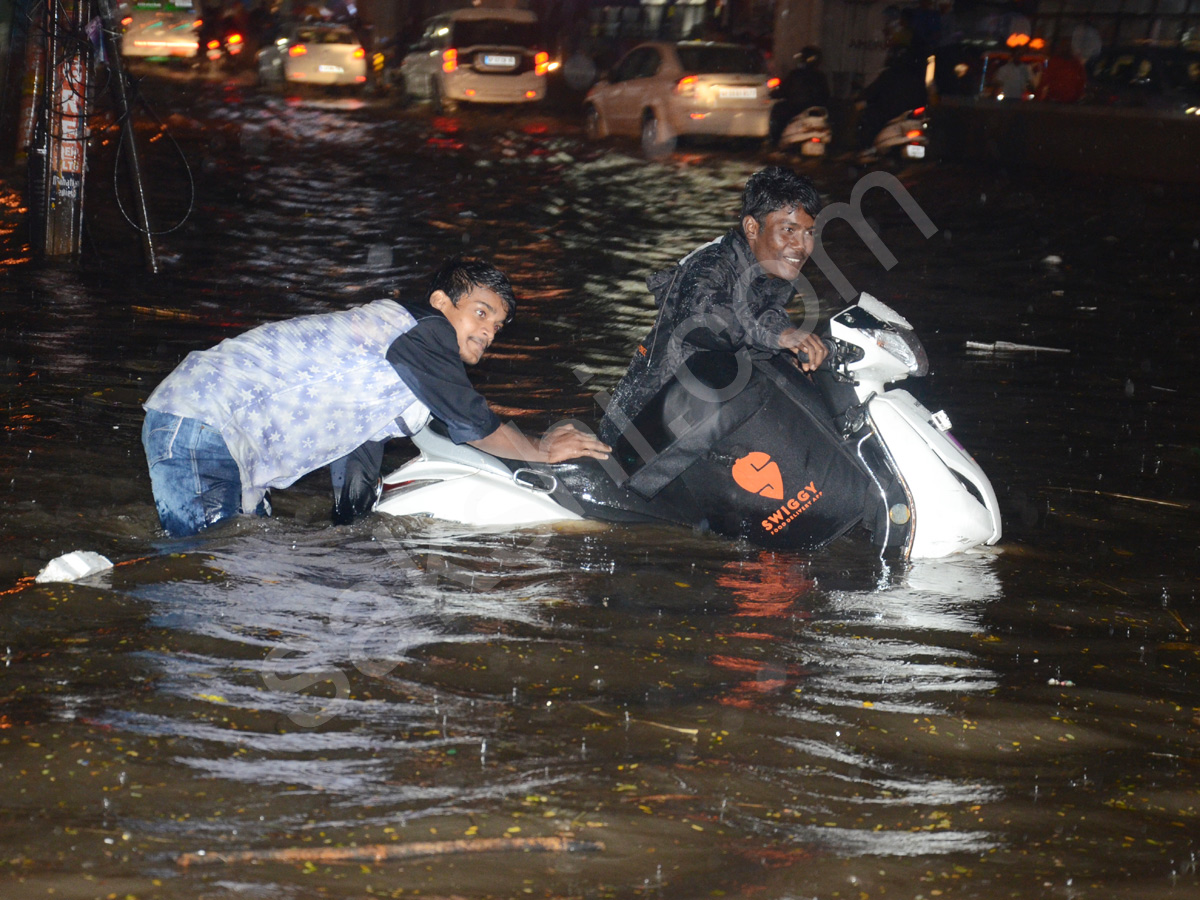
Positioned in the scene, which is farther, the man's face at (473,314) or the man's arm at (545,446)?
the man's arm at (545,446)

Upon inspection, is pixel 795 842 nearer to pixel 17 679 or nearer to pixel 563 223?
pixel 17 679

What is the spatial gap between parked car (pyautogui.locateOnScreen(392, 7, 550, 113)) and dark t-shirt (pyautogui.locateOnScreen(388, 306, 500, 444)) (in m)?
21.3

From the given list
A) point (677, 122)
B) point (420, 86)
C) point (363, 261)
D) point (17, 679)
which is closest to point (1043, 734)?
point (17, 679)

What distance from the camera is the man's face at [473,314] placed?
4395 millimetres

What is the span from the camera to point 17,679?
3246mm

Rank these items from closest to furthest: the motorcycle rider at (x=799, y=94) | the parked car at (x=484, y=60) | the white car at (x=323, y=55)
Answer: the motorcycle rider at (x=799, y=94) < the parked car at (x=484, y=60) < the white car at (x=323, y=55)

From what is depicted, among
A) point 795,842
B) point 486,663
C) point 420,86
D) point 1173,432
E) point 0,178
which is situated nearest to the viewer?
point 795,842

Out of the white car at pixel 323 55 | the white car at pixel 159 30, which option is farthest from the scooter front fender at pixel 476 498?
the white car at pixel 159 30

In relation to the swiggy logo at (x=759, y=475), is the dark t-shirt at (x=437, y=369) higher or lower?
higher

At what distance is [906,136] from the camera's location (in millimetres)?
18000

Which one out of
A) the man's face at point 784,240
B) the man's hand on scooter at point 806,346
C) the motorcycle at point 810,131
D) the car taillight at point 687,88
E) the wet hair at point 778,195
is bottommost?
the man's hand on scooter at point 806,346

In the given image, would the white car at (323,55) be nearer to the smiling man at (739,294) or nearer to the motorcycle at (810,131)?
the motorcycle at (810,131)

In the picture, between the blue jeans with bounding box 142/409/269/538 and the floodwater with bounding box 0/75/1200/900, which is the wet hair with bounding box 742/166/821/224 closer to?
the floodwater with bounding box 0/75/1200/900

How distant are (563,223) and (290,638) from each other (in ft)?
35.7
